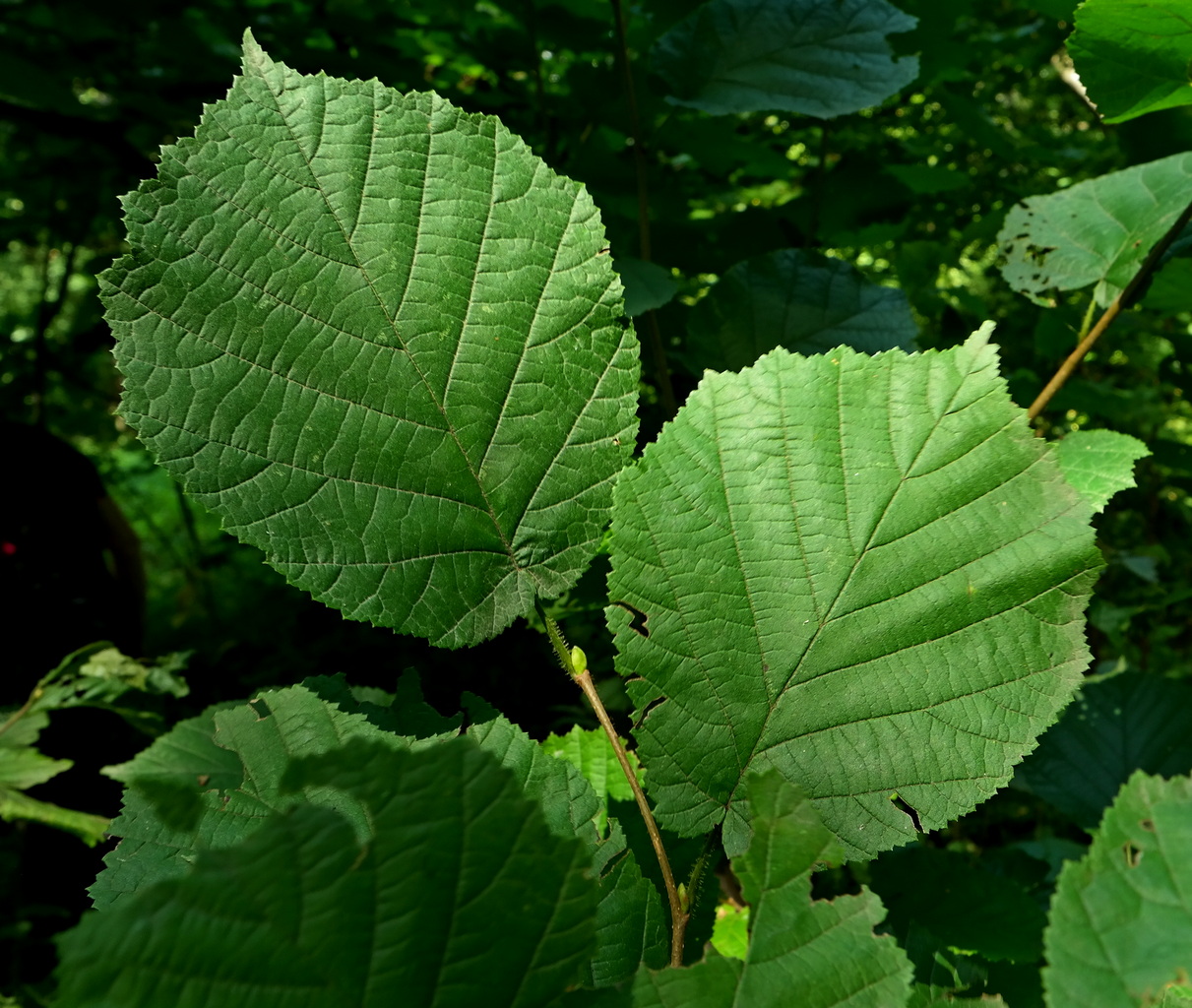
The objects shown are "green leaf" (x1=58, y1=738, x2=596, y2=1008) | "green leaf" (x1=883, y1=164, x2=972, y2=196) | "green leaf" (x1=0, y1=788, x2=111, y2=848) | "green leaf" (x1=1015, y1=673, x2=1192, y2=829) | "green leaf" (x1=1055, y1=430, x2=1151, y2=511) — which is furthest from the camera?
"green leaf" (x1=883, y1=164, x2=972, y2=196)

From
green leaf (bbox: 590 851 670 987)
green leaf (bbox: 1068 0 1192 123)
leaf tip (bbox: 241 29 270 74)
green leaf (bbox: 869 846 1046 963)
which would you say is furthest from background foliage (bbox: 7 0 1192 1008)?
leaf tip (bbox: 241 29 270 74)

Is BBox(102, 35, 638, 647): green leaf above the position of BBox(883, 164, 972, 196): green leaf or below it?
above

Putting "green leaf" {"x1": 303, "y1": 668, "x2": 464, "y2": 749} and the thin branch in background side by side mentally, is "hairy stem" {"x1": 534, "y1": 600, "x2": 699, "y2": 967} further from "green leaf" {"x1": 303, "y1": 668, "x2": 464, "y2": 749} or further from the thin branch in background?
the thin branch in background

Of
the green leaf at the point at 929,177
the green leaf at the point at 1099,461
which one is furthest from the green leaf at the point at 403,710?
the green leaf at the point at 929,177

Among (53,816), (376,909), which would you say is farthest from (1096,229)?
(53,816)

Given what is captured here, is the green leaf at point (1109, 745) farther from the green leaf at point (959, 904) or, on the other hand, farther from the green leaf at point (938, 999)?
the green leaf at point (938, 999)

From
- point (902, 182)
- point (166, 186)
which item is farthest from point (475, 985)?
point (902, 182)
